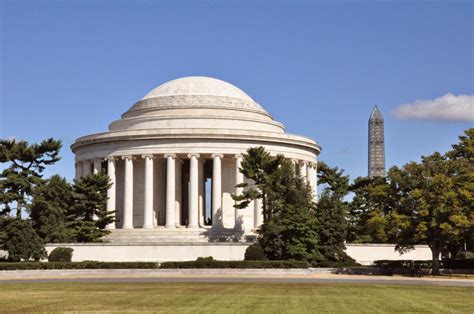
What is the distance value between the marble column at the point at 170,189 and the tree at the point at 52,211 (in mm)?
12820

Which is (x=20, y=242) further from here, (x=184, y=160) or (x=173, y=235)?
(x=184, y=160)

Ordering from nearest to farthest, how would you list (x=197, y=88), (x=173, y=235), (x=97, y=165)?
(x=173, y=235) < (x=97, y=165) < (x=197, y=88)

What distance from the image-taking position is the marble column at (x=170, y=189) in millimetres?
98125

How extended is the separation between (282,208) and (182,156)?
2202cm

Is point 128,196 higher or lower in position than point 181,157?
lower

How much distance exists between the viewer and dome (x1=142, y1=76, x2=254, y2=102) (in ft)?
359

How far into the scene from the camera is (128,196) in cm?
10000

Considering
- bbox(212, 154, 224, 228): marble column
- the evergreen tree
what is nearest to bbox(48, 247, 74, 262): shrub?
the evergreen tree

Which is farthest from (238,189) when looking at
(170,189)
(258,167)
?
(258,167)

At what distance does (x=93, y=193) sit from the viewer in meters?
91.7

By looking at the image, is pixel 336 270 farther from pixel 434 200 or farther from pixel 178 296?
pixel 178 296

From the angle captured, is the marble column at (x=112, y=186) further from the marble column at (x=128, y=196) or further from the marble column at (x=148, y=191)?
the marble column at (x=148, y=191)

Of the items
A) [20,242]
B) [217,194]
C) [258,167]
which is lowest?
[20,242]

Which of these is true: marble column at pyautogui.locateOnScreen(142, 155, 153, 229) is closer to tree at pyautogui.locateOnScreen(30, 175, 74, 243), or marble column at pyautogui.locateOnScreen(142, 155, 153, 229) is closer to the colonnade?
the colonnade
